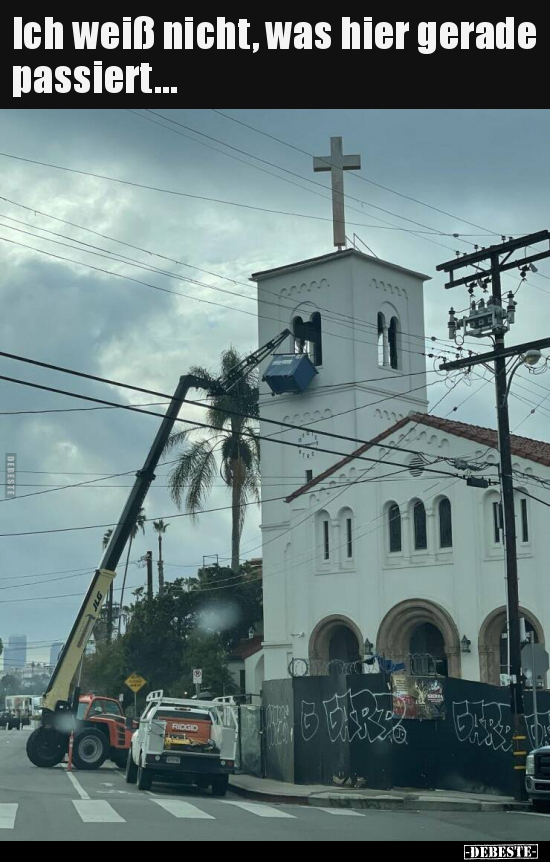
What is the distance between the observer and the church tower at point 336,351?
150 feet

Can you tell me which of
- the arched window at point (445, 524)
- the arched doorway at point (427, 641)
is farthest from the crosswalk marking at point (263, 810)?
the arched doorway at point (427, 641)

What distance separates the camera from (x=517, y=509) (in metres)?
33.6

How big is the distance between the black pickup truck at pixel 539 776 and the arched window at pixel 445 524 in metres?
17.2

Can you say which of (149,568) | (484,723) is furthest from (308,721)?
(149,568)

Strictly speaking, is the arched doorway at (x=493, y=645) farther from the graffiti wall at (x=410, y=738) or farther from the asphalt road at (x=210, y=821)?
the asphalt road at (x=210, y=821)

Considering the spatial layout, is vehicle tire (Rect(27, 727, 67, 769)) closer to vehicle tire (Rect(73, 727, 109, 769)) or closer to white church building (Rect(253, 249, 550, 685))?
vehicle tire (Rect(73, 727, 109, 769))

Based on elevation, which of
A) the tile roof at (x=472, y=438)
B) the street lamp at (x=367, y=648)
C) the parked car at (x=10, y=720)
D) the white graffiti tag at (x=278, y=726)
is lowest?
the parked car at (x=10, y=720)

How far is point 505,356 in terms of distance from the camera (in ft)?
78.1

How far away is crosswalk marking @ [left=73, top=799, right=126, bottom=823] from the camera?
1542cm

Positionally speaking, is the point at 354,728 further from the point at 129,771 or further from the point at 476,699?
the point at 129,771

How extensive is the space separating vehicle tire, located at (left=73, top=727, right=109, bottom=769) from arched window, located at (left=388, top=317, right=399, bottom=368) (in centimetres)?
2333

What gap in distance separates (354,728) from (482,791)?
2.79 m

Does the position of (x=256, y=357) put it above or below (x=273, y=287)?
below
